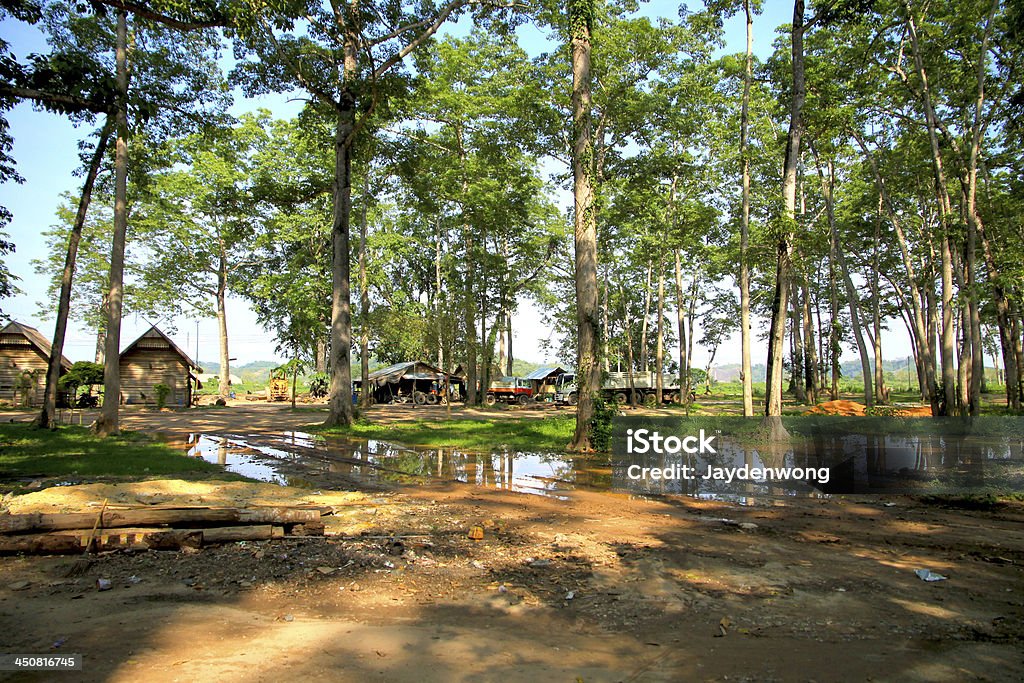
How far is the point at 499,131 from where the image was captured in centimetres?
2786

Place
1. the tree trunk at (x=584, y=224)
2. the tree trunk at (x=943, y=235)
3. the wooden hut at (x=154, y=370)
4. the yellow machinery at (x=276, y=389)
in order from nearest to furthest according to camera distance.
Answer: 1. the tree trunk at (x=584, y=224)
2. the tree trunk at (x=943, y=235)
3. the wooden hut at (x=154, y=370)
4. the yellow machinery at (x=276, y=389)

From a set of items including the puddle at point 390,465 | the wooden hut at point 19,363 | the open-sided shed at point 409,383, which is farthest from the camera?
the open-sided shed at point 409,383

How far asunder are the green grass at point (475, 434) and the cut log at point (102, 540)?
9606 mm

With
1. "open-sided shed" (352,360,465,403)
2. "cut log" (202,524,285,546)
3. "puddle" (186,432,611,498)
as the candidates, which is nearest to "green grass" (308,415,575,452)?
"puddle" (186,432,611,498)

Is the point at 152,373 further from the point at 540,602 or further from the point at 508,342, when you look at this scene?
the point at 540,602

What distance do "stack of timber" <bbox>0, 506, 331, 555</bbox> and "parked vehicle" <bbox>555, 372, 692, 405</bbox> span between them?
33.1 meters

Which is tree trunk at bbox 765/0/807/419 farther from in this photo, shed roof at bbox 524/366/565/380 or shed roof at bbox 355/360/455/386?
shed roof at bbox 524/366/565/380

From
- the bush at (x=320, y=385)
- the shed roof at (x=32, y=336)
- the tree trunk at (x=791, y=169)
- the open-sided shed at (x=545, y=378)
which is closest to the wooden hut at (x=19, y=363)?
the shed roof at (x=32, y=336)

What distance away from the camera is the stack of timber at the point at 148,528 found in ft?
18.7

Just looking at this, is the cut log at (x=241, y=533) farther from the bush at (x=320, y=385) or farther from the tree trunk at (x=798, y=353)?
the bush at (x=320, y=385)

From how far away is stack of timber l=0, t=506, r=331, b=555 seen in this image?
5.70 m

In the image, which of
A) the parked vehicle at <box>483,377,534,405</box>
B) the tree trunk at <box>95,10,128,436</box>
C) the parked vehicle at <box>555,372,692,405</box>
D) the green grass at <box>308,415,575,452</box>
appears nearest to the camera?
the green grass at <box>308,415,575,452</box>

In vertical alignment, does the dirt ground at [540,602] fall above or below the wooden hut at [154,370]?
below

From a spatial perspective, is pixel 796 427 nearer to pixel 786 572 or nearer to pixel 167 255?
pixel 786 572
